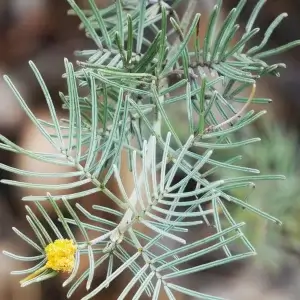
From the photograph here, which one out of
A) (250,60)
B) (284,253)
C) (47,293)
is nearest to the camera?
(250,60)

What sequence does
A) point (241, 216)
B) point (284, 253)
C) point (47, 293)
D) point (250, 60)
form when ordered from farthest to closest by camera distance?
point (47, 293) → point (284, 253) → point (241, 216) → point (250, 60)

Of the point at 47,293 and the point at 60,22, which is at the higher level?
the point at 60,22

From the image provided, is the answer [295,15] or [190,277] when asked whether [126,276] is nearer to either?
[190,277]

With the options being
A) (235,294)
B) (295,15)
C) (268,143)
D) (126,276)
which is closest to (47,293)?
(126,276)

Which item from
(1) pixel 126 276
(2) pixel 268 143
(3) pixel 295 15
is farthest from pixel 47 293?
(3) pixel 295 15

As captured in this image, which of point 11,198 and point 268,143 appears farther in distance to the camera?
point 11,198

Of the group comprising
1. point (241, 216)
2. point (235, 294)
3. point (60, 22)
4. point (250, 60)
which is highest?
point (60, 22)
